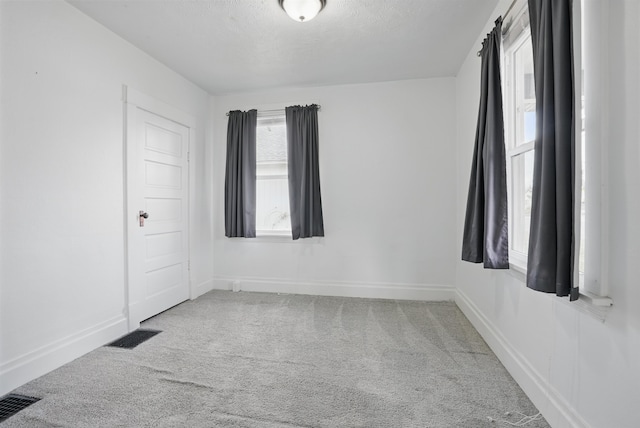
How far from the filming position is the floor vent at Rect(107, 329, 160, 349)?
244 cm

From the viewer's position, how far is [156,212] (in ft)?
10.1

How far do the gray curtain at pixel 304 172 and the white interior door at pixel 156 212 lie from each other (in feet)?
4.12

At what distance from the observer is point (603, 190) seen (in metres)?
1.18

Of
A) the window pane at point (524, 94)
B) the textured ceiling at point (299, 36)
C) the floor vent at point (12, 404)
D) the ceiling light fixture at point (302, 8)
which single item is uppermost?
the textured ceiling at point (299, 36)

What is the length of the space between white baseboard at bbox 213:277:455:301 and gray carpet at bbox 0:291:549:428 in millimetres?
568

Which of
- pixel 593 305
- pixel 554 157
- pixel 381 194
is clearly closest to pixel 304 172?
pixel 381 194

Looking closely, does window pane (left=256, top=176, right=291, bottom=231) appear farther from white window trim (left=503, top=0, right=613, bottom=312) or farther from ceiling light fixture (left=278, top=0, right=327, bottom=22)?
white window trim (left=503, top=0, right=613, bottom=312)

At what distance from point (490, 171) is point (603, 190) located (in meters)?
0.87

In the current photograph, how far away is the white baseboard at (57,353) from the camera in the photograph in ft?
6.04

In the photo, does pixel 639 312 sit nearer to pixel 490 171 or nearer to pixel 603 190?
pixel 603 190

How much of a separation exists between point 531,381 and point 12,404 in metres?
3.00

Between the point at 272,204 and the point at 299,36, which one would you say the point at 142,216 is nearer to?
Answer: the point at 272,204

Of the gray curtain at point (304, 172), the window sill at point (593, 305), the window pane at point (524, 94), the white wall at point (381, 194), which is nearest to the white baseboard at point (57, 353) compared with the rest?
the white wall at point (381, 194)

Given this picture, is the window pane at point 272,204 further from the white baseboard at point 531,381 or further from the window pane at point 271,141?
the white baseboard at point 531,381
